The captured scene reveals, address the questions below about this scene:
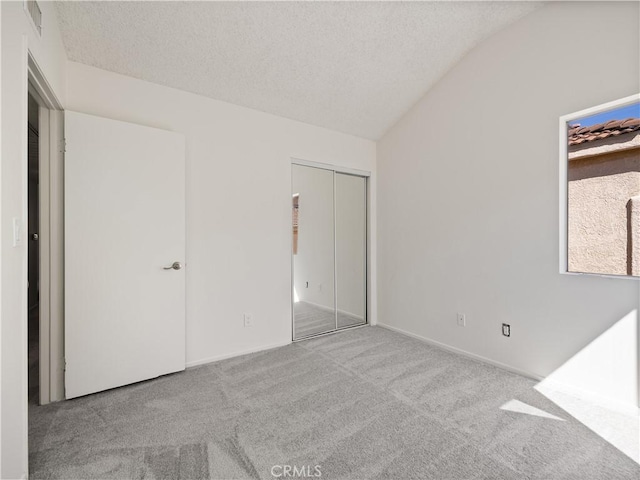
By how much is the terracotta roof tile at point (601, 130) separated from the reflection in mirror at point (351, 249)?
2.15 m

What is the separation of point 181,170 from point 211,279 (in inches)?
38.4

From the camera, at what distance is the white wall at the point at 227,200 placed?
2.45 meters

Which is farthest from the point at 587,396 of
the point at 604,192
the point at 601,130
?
the point at 601,130

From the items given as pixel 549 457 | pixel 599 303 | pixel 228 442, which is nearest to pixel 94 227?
pixel 228 442

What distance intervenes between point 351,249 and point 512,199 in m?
1.83

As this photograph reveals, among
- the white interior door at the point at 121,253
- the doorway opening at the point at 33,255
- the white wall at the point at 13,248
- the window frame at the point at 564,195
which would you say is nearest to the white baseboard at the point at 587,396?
the window frame at the point at 564,195

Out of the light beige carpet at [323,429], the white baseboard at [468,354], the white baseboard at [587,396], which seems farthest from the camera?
the white baseboard at [468,354]

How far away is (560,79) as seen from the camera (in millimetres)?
2258

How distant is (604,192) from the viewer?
6.94ft

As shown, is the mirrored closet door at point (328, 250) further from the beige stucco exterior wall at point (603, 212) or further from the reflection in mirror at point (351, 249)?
the beige stucco exterior wall at point (603, 212)

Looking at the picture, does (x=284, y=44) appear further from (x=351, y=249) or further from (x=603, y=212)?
(x=603, y=212)

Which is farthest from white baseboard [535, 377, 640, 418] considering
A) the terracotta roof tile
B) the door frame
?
the door frame

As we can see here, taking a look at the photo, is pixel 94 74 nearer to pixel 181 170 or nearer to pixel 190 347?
pixel 181 170

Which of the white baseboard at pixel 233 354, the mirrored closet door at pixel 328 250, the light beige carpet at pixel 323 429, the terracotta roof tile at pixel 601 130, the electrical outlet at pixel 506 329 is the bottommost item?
the light beige carpet at pixel 323 429
